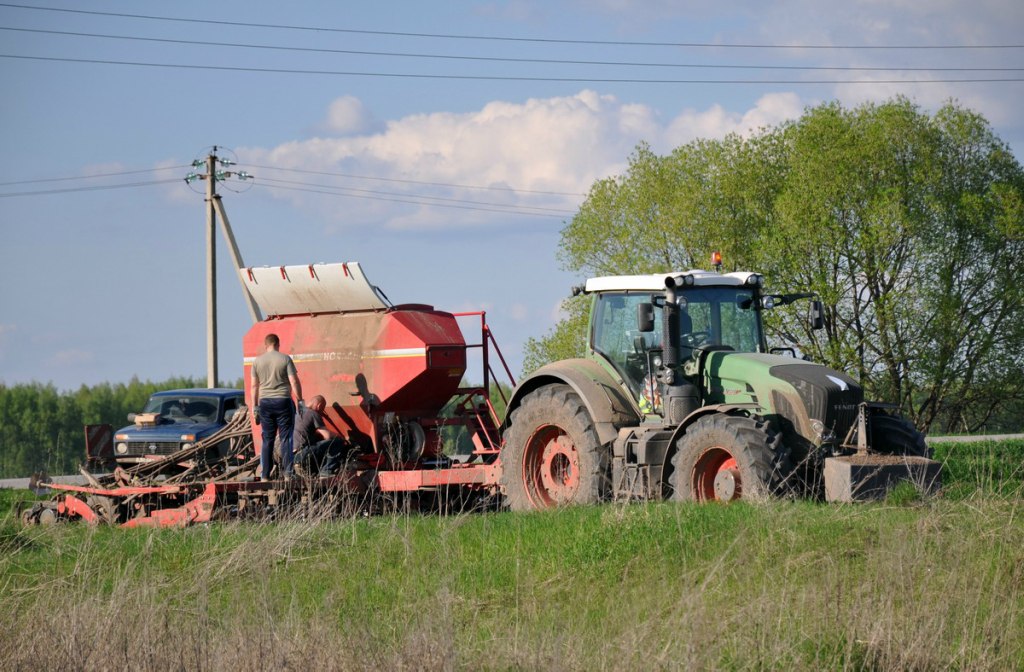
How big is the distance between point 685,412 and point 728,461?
81 centimetres

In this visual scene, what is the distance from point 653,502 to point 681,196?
25365 mm

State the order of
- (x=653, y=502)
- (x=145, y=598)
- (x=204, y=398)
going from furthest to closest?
1. (x=204, y=398)
2. (x=653, y=502)
3. (x=145, y=598)

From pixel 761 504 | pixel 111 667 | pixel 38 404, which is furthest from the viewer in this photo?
pixel 38 404

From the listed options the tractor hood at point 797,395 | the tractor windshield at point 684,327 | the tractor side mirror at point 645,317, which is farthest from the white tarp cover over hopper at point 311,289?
the tractor hood at point 797,395

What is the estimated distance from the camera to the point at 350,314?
15.1 m

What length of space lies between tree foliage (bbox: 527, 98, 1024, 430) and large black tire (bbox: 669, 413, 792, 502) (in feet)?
71.0

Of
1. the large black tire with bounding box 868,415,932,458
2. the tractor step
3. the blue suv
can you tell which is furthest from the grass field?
the blue suv

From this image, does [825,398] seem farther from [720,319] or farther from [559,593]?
[559,593]

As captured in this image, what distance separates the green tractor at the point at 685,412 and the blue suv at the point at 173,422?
6569 mm

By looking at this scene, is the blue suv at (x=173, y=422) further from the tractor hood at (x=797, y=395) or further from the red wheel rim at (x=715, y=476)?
the red wheel rim at (x=715, y=476)

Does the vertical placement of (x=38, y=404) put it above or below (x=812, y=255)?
below

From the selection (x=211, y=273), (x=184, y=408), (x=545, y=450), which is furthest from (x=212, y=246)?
(x=545, y=450)

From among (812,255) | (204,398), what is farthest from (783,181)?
(204,398)

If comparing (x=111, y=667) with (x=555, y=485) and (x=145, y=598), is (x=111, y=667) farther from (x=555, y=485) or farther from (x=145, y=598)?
(x=555, y=485)
